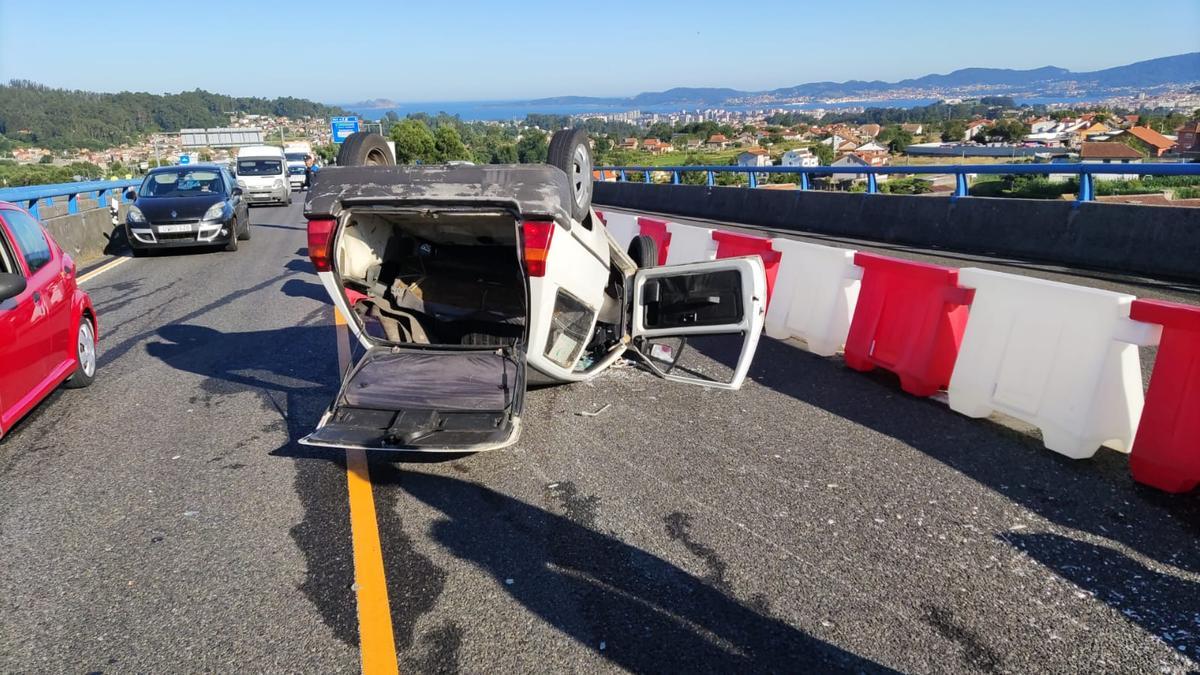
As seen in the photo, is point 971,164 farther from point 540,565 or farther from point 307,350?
point 540,565

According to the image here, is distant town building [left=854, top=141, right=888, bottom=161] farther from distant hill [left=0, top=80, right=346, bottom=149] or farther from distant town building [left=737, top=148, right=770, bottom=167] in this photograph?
distant hill [left=0, top=80, right=346, bottom=149]

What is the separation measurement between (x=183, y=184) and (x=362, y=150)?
12.3 meters

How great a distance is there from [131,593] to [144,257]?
1432cm

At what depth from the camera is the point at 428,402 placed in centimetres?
506

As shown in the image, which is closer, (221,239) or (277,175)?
(221,239)

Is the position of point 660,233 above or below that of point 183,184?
above

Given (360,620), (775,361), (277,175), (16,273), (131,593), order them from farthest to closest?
(277,175)
(775,361)
(16,273)
(131,593)
(360,620)

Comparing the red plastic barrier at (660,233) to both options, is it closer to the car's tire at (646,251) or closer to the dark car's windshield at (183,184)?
the car's tire at (646,251)

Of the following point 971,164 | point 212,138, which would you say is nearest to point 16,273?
point 971,164

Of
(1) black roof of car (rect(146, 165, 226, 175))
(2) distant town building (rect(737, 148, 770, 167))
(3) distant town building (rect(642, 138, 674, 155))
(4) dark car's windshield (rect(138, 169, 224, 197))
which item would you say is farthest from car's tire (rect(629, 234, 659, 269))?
(3) distant town building (rect(642, 138, 674, 155))

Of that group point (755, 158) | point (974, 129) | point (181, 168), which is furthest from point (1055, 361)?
point (755, 158)

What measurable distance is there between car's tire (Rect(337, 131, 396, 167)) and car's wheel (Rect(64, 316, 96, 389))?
2.74 metres

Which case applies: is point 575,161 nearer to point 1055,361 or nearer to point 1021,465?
point 1055,361

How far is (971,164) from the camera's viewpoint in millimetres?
13930
